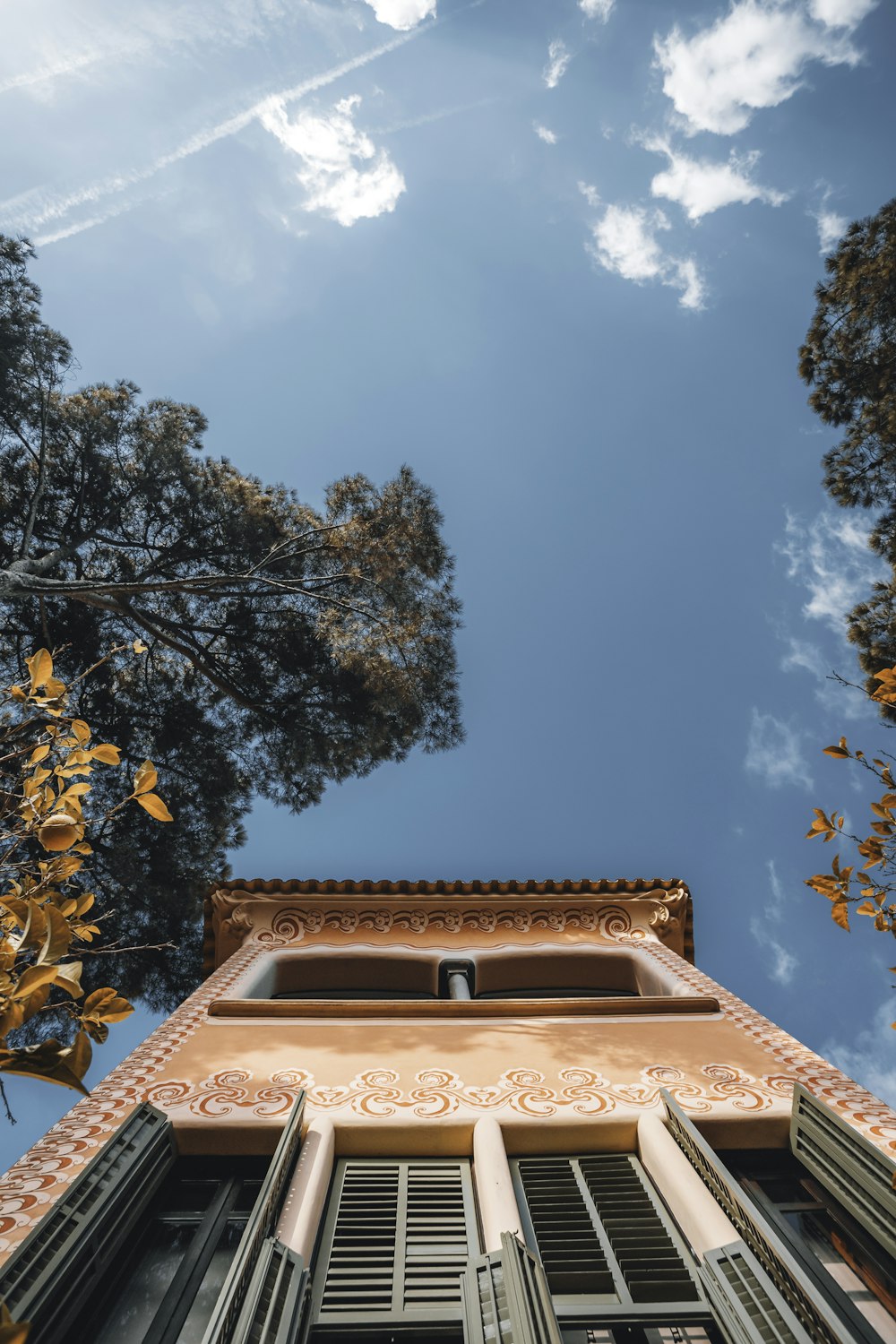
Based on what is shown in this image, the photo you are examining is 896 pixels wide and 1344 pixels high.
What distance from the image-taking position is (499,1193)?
11.0 feet

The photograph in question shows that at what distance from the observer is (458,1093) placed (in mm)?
4176

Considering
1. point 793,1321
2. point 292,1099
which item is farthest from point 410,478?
point 793,1321

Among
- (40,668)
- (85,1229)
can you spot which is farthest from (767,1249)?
(40,668)

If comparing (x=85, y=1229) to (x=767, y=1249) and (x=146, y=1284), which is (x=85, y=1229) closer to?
(x=146, y=1284)

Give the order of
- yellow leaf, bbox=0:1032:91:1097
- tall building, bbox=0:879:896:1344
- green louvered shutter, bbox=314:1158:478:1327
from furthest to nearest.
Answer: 1. green louvered shutter, bbox=314:1158:478:1327
2. tall building, bbox=0:879:896:1344
3. yellow leaf, bbox=0:1032:91:1097

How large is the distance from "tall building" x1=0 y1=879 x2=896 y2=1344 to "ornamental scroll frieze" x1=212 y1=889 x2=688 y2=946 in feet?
4.92

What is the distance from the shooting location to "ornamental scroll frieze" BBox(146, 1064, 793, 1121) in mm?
3971

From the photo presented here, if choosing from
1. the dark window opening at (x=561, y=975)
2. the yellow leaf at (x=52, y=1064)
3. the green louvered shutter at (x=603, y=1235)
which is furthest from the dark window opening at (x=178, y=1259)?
the dark window opening at (x=561, y=975)

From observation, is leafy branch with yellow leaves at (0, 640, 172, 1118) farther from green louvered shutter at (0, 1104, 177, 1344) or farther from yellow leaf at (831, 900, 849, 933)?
yellow leaf at (831, 900, 849, 933)

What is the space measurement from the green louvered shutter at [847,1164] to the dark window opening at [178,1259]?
2.59m

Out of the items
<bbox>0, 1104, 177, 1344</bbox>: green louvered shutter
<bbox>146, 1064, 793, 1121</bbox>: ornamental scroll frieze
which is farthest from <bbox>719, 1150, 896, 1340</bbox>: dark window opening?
<bbox>0, 1104, 177, 1344</bbox>: green louvered shutter

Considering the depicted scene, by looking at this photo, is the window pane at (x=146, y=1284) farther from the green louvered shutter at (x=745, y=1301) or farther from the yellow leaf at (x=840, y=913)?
the yellow leaf at (x=840, y=913)

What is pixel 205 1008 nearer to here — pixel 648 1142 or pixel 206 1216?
pixel 206 1216

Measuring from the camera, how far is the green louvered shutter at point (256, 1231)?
235cm
